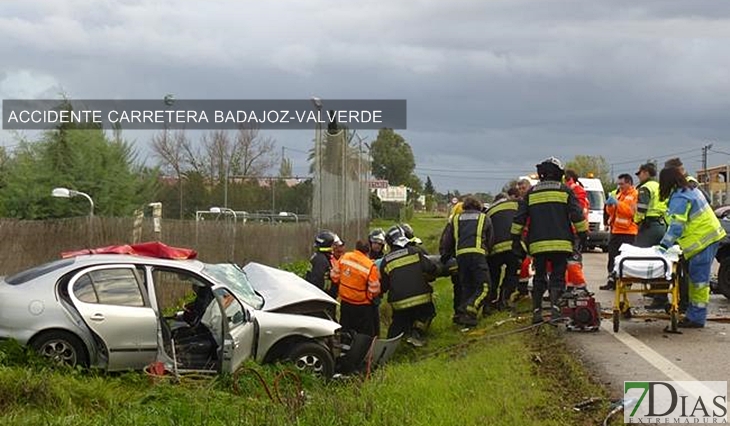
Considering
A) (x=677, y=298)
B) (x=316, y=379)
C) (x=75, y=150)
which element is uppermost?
(x=75, y=150)

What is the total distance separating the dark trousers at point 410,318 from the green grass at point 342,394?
1.50 m

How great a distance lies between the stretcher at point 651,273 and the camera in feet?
30.5

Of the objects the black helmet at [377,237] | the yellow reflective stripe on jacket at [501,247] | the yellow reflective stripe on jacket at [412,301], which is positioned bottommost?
the yellow reflective stripe on jacket at [412,301]

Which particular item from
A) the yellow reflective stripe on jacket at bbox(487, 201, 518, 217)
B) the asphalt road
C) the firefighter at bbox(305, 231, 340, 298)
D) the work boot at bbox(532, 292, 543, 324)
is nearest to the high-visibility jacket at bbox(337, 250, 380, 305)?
the firefighter at bbox(305, 231, 340, 298)

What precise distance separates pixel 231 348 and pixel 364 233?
19.5 meters

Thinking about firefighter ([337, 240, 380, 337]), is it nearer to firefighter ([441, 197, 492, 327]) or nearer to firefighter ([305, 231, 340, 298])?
firefighter ([305, 231, 340, 298])

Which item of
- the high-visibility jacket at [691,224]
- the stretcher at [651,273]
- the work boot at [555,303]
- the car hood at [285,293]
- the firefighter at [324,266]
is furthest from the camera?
the firefighter at [324,266]

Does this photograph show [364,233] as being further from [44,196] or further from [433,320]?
[433,320]

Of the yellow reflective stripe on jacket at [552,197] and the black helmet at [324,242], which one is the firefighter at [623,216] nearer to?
the yellow reflective stripe on jacket at [552,197]

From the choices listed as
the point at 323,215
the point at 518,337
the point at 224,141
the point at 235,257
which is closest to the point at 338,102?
the point at 323,215

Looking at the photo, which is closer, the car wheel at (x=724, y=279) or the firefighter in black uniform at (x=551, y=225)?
the firefighter in black uniform at (x=551, y=225)


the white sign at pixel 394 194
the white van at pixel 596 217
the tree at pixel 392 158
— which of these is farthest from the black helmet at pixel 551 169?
the tree at pixel 392 158

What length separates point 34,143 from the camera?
26.7 meters

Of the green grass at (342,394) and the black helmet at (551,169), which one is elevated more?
the black helmet at (551,169)
